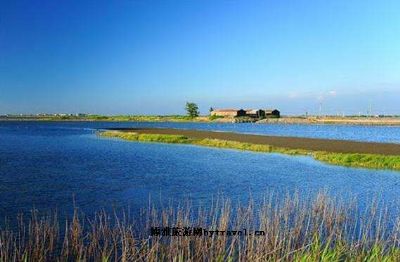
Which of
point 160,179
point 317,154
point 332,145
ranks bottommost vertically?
point 332,145

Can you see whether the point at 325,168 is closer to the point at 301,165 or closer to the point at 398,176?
the point at 301,165

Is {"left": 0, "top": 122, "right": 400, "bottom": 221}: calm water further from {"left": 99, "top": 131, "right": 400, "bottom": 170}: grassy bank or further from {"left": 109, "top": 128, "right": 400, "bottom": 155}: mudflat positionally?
{"left": 109, "top": 128, "right": 400, "bottom": 155}: mudflat

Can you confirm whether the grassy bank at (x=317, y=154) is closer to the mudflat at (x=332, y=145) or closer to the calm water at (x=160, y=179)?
the calm water at (x=160, y=179)

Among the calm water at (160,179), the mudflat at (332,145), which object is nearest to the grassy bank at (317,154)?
the calm water at (160,179)

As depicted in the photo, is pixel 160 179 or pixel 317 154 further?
pixel 317 154

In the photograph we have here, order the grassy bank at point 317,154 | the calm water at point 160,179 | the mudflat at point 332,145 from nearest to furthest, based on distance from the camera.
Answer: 1. the calm water at point 160,179
2. the grassy bank at point 317,154
3. the mudflat at point 332,145

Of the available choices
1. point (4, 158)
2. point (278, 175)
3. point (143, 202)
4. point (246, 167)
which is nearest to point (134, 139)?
point (4, 158)

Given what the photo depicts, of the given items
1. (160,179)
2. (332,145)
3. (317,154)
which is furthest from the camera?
(332,145)

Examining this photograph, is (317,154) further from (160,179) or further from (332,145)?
(160,179)

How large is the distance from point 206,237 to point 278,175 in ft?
94.3

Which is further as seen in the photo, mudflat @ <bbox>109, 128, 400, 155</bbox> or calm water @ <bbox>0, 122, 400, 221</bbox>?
mudflat @ <bbox>109, 128, 400, 155</bbox>

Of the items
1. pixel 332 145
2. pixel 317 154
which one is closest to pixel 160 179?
pixel 317 154

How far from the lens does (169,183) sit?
118 feet

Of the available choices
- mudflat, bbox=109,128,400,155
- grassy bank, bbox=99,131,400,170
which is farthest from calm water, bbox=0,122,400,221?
mudflat, bbox=109,128,400,155
